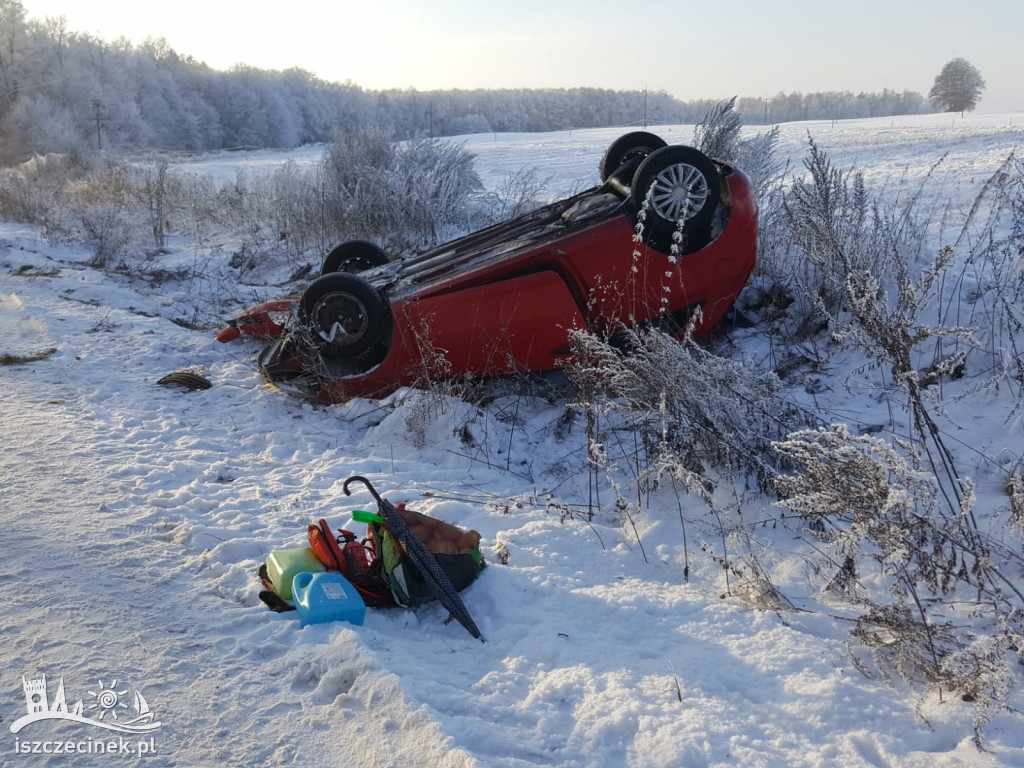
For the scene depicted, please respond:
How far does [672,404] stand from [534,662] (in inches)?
65.4

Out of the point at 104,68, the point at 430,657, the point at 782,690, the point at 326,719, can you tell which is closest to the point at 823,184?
the point at 782,690

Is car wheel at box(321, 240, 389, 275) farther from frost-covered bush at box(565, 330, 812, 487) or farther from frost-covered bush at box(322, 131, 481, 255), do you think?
frost-covered bush at box(565, 330, 812, 487)

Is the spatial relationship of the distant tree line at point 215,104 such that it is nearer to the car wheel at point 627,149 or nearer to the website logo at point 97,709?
the car wheel at point 627,149

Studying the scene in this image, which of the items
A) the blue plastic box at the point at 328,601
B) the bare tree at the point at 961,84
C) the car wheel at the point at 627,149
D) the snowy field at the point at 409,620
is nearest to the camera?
the snowy field at the point at 409,620

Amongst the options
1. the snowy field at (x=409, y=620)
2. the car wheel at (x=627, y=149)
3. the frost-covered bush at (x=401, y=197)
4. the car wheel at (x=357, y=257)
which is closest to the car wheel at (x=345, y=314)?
the snowy field at (x=409, y=620)

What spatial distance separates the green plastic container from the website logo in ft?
2.27

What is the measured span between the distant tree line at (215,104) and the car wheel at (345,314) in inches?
1344

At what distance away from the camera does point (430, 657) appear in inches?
108

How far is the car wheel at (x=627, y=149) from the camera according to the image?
662 cm

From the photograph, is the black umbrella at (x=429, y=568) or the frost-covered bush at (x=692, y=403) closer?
the black umbrella at (x=429, y=568)

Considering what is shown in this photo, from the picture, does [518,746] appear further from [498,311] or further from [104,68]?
[104,68]

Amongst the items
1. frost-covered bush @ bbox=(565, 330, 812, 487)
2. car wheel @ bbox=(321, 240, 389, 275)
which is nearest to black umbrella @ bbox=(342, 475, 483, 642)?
frost-covered bush @ bbox=(565, 330, 812, 487)

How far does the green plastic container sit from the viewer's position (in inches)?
120

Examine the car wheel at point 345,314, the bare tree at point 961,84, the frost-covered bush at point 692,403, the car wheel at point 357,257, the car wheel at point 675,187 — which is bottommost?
the frost-covered bush at point 692,403
